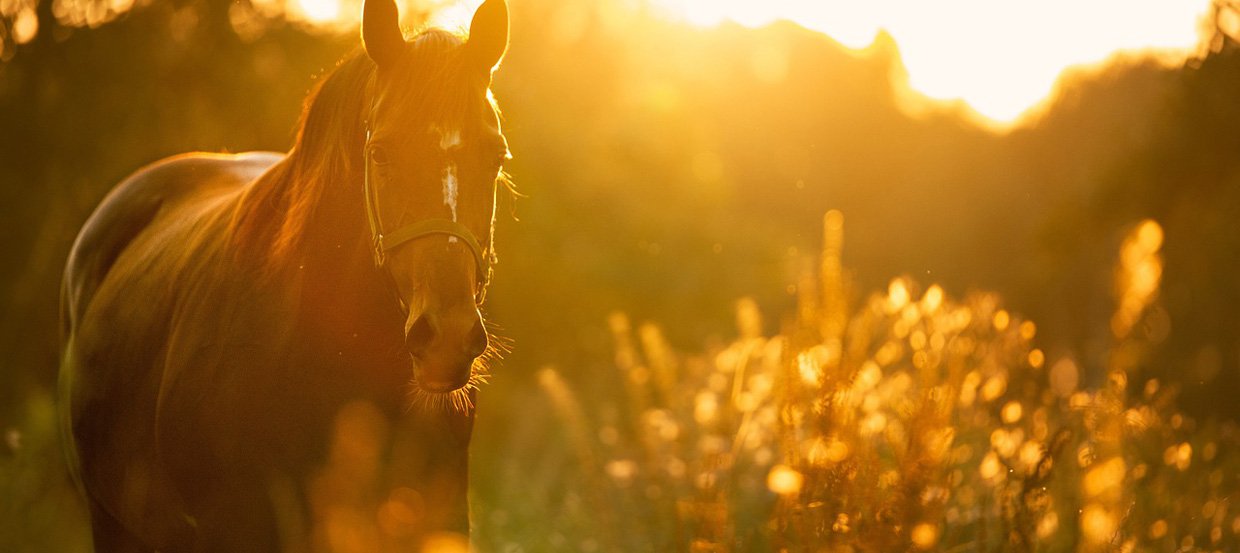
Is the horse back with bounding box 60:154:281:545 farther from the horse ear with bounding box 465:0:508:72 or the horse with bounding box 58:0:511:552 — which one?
the horse ear with bounding box 465:0:508:72

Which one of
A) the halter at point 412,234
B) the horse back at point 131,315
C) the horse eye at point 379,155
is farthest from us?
the horse back at point 131,315

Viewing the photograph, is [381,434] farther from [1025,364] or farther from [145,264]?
[1025,364]

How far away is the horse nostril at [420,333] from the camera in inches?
99.1

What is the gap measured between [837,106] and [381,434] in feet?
115

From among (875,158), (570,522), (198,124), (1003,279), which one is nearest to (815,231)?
(1003,279)

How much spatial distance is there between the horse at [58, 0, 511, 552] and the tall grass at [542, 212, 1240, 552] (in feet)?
2.29

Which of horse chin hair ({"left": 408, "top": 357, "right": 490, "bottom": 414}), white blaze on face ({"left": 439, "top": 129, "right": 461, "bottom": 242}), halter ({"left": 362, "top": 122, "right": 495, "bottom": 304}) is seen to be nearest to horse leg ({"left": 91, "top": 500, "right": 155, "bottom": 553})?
horse chin hair ({"left": 408, "top": 357, "right": 490, "bottom": 414})

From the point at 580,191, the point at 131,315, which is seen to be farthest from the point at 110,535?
the point at 580,191

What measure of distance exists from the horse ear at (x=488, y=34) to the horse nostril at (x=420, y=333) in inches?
32.2

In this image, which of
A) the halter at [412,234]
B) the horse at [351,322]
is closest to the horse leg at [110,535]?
the horse at [351,322]

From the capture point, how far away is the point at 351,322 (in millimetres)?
3068

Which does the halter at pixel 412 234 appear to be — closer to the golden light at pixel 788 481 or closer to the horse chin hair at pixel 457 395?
the horse chin hair at pixel 457 395

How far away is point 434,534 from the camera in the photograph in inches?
127

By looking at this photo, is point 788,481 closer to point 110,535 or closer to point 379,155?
point 379,155
